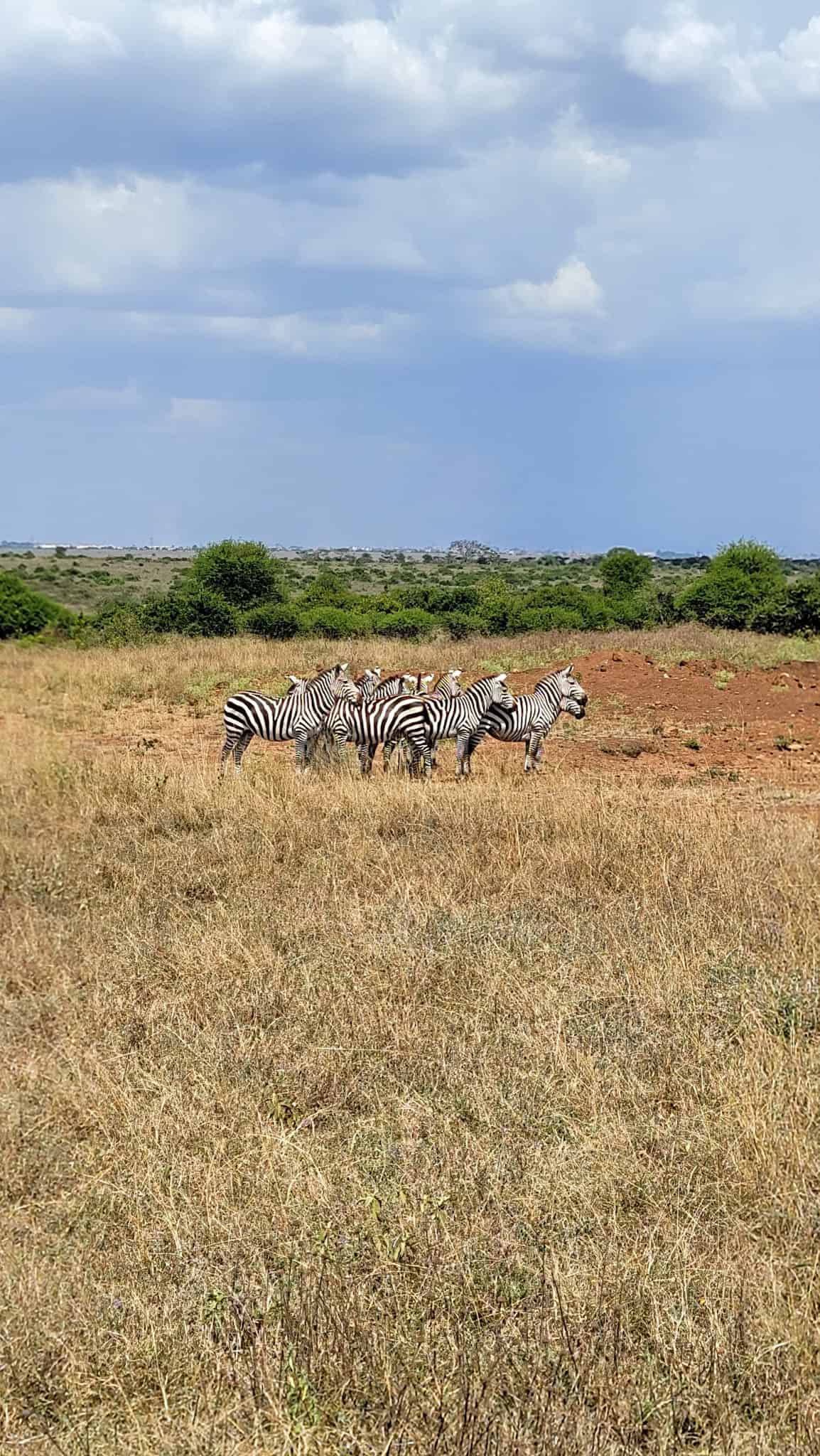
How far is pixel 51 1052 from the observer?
5.15 meters

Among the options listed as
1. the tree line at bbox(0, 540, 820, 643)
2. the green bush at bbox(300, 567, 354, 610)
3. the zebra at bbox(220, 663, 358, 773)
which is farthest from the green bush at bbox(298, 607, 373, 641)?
the zebra at bbox(220, 663, 358, 773)

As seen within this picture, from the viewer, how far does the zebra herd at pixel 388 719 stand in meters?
13.1

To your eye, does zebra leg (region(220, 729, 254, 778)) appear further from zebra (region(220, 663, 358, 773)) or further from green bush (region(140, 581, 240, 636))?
green bush (region(140, 581, 240, 636))

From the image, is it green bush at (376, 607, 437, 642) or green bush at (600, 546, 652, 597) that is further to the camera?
green bush at (600, 546, 652, 597)

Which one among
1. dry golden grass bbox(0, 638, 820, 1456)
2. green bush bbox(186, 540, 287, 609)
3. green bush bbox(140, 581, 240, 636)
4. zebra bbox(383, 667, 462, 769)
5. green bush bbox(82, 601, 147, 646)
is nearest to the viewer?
dry golden grass bbox(0, 638, 820, 1456)

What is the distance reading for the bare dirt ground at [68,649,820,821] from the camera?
1414cm

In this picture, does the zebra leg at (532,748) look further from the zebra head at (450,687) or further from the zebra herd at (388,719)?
the zebra head at (450,687)

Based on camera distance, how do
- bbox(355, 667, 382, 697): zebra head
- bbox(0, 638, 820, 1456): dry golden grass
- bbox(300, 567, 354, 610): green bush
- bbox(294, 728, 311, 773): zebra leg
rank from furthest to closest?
bbox(300, 567, 354, 610): green bush < bbox(355, 667, 382, 697): zebra head < bbox(294, 728, 311, 773): zebra leg < bbox(0, 638, 820, 1456): dry golden grass

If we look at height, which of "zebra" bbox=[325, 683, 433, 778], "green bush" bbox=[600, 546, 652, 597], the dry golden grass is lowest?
the dry golden grass

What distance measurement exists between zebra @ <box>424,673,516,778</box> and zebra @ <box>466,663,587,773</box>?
0.28ft

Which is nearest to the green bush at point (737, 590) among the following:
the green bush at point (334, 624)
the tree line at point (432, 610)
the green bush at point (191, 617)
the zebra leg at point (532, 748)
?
the tree line at point (432, 610)

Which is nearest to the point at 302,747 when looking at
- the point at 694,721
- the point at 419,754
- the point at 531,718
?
the point at 419,754

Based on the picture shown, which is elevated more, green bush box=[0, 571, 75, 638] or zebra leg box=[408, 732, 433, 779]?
green bush box=[0, 571, 75, 638]

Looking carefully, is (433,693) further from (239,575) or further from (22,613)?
(239,575)
